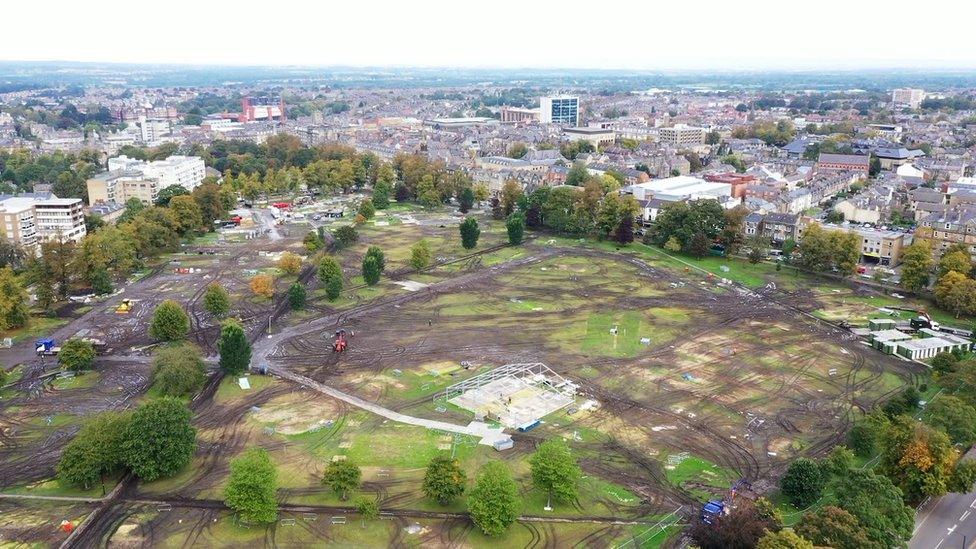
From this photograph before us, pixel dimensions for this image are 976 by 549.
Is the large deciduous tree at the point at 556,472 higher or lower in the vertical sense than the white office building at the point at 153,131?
lower

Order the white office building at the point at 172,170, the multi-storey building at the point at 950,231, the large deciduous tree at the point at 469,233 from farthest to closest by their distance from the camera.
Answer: the white office building at the point at 172,170 < the large deciduous tree at the point at 469,233 < the multi-storey building at the point at 950,231

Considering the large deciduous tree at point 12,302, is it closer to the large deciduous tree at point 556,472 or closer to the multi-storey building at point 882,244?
the large deciduous tree at point 556,472

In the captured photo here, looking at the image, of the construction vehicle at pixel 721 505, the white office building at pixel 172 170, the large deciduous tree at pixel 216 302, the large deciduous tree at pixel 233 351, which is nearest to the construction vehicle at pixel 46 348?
the large deciduous tree at pixel 216 302

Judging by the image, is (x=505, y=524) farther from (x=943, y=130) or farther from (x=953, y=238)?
(x=943, y=130)

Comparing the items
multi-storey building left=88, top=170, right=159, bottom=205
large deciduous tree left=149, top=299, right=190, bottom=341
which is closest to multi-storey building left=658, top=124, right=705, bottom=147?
multi-storey building left=88, top=170, right=159, bottom=205

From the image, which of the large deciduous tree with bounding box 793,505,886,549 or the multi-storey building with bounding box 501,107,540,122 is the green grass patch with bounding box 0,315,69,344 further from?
the multi-storey building with bounding box 501,107,540,122

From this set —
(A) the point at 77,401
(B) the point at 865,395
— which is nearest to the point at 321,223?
(A) the point at 77,401
